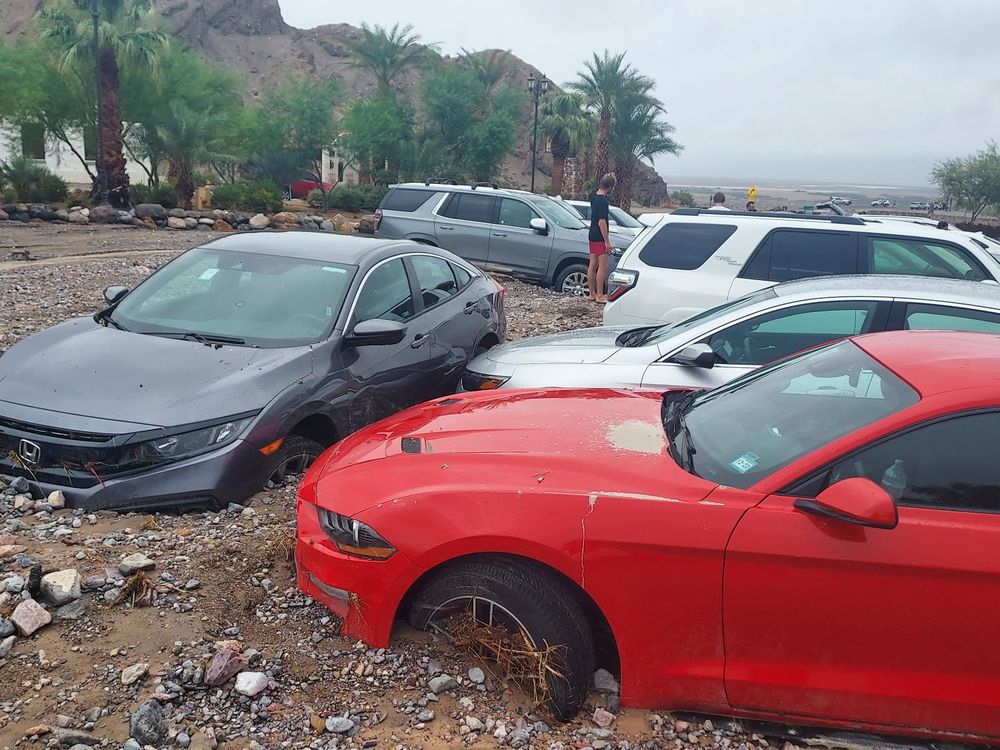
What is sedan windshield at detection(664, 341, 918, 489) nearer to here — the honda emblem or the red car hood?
the red car hood

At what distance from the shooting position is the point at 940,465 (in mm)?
2727

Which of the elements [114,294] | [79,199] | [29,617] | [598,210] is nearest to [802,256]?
[598,210]

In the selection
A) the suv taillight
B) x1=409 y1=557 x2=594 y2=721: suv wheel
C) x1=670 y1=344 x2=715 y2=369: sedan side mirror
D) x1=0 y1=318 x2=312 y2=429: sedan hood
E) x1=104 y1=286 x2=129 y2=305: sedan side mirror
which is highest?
the suv taillight

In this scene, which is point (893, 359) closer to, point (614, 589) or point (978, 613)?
point (978, 613)

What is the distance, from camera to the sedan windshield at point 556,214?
46.9 feet

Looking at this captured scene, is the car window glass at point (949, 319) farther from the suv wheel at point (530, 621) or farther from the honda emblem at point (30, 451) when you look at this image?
the honda emblem at point (30, 451)

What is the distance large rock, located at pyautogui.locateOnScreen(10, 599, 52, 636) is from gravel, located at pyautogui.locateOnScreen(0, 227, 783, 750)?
4 centimetres

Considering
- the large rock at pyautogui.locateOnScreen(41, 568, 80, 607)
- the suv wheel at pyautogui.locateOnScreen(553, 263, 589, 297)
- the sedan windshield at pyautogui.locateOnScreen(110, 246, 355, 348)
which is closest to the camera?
the large rock at pyautogui.locateOnScreen(41, 568, 80, 607)

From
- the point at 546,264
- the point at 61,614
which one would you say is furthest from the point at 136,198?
the point at 61,614

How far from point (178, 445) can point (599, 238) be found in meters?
9.01

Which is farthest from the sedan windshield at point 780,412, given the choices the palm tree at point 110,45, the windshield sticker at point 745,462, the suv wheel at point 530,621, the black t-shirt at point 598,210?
the palm tree at point 110,45

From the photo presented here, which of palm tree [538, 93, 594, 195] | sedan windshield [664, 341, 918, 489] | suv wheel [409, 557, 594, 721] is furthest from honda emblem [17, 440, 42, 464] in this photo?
palm tree [538, 93, 594, 195]

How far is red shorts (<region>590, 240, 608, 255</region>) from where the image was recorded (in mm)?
12312

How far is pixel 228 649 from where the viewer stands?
120 inches
